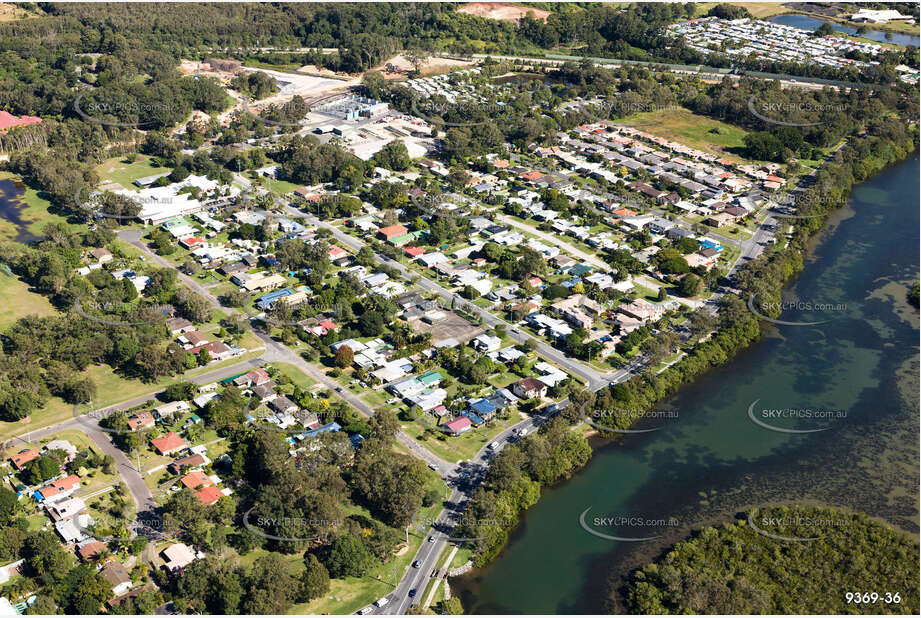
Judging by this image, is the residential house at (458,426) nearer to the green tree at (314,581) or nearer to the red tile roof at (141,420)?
the green tree at (314,581)

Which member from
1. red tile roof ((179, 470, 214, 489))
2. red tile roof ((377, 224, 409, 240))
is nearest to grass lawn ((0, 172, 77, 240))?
red tile roof ((377, 224, 409, 240))

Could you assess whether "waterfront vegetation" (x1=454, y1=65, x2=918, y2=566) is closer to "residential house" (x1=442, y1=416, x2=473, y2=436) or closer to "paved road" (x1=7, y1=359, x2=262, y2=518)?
"residential house" (x1=442, y1=416, x2=473, y2=436)

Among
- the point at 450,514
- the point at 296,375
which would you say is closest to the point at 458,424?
the point at 450,514

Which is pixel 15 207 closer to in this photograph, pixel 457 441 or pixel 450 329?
pixel 450 329

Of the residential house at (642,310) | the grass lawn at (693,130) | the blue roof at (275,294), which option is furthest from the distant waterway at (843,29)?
the blue roof at (275,294)

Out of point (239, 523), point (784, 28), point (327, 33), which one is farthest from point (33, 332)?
point (784, 28)
